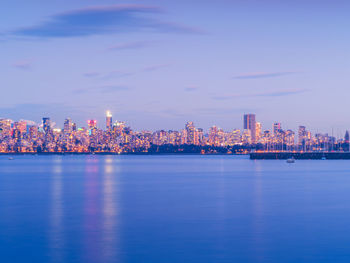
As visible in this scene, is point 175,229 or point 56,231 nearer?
point 56,231

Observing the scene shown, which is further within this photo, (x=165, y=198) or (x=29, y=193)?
(x=29, y=193)

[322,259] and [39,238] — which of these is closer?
[322,259]

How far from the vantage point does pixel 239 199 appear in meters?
49.7

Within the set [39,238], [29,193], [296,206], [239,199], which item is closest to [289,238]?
[39,238]

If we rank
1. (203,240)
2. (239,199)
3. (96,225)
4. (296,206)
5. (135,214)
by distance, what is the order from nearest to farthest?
(203,240)
(96,225)
(135,214)
(296,206)
(239,199)

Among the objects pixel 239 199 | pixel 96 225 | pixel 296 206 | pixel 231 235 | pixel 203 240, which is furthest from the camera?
pixel 239 199

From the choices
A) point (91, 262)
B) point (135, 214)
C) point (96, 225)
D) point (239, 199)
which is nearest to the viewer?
point (91, 262)

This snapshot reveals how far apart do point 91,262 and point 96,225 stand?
10.5 m

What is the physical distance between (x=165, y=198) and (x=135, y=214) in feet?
42.1

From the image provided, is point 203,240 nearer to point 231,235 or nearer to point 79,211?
point 231,235

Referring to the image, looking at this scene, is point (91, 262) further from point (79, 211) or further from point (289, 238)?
point (79, 211)

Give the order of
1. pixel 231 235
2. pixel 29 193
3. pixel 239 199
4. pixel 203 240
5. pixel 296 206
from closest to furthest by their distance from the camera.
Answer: pixel 203 240, pixel 231 235, pixel 296 206, pixel 239 199, pixel 29 193

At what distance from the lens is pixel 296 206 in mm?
43562

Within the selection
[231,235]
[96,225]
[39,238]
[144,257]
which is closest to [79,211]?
[96,225]
